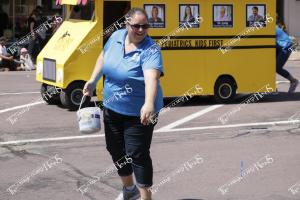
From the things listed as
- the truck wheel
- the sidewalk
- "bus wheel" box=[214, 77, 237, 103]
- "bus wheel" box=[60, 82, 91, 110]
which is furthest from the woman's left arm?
the sidewalk

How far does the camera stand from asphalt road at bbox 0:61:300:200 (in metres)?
7.20

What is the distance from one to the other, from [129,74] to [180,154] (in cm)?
313

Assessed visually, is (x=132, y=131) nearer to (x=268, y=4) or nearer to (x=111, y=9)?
(x=111, y=9)

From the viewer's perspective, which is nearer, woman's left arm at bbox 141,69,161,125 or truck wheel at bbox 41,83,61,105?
woman's left arm at bbox 141,69,161,125

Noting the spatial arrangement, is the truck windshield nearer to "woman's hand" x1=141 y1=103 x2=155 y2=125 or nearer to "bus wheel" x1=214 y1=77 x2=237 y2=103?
"bus wheel" x1=214 y1=77 x2=237 y2=103

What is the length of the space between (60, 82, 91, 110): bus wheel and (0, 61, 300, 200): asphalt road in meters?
0.16

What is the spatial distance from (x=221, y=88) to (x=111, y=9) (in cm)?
259

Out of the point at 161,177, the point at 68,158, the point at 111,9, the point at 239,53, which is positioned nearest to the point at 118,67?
the point at 161,177

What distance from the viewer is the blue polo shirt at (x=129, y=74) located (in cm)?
598

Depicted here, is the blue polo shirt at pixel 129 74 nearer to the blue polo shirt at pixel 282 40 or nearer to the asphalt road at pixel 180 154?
the asphalt road at pixel 180 154

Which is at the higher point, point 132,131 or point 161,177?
point 132,131

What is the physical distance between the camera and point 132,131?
6074 millimetres

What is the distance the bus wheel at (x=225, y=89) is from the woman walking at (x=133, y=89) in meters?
7.13

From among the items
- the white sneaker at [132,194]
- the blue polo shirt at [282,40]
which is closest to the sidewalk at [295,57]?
the blue polo shirt at [282,40]
